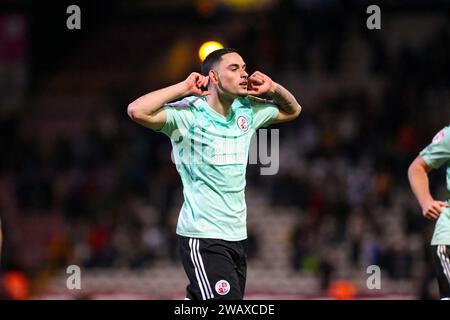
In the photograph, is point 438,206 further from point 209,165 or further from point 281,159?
point 281,159

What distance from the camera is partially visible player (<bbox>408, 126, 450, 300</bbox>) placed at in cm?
747

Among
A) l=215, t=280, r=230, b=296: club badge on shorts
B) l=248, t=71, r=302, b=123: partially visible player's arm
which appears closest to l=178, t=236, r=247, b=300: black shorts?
l=215, t=280, r=230, b=296: club badge on shorts

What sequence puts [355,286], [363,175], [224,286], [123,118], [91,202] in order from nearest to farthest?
[224,286] < [355,286] < [363,175] < [91,202] < [123,118]

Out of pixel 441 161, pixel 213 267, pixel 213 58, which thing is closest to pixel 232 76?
pixel 213 58

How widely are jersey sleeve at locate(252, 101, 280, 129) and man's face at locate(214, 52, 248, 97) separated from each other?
1.06 ft

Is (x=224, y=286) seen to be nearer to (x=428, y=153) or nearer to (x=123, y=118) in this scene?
(x=428, y=153)

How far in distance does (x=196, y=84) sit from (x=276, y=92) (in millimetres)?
655

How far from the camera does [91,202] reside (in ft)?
65.3

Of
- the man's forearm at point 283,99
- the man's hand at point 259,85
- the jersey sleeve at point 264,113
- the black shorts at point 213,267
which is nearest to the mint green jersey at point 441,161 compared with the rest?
the man's forearm at point 283,99

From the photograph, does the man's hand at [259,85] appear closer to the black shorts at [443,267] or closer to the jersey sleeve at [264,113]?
the jersey sleeve at [264,113]

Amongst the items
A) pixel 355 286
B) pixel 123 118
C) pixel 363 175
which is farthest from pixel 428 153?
pixel 123 118

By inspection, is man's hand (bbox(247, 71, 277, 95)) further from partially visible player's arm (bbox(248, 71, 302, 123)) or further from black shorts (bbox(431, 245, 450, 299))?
black shorts (bbox(431, 245, 450, 299))

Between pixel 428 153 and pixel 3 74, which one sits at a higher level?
pixel 3 74
